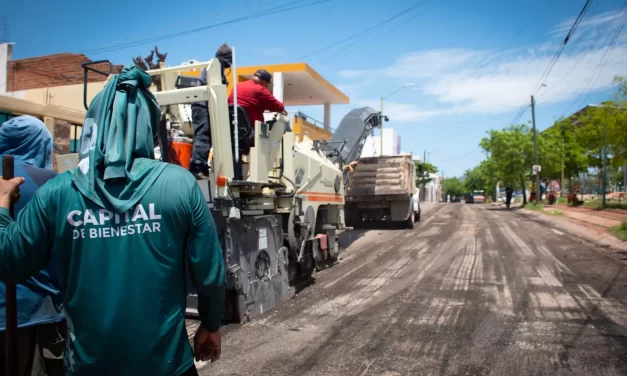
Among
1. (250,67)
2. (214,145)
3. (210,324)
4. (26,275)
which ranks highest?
(250,67)

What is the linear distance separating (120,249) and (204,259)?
12.8 inches

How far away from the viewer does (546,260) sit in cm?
1055

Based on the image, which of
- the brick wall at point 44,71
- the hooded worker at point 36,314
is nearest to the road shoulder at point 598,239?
the hooded worker at point 36,314

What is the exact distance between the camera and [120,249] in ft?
6.08

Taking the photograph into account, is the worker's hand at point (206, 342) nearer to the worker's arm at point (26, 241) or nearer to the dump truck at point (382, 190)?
the worker's arm at point (26, 241)

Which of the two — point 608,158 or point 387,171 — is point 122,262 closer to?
point 387,171

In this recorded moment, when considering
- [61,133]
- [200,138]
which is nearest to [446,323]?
[200,138]

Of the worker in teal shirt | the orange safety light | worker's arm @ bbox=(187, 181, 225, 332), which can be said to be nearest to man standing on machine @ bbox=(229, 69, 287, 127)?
the orange safety light

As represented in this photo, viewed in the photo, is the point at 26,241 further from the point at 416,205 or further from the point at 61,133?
the point at 416,205

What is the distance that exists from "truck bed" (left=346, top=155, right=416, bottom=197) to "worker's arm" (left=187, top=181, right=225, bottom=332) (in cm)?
1545

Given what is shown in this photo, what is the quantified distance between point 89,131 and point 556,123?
44.6m

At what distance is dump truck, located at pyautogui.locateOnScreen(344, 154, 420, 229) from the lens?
1758 cm

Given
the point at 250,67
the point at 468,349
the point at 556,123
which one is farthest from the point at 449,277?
the point at 556,123

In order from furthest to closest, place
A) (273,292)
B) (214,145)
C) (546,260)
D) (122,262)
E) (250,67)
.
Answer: (250,67) < (546,260) < (273,292) < (214,145) < (122,262)
